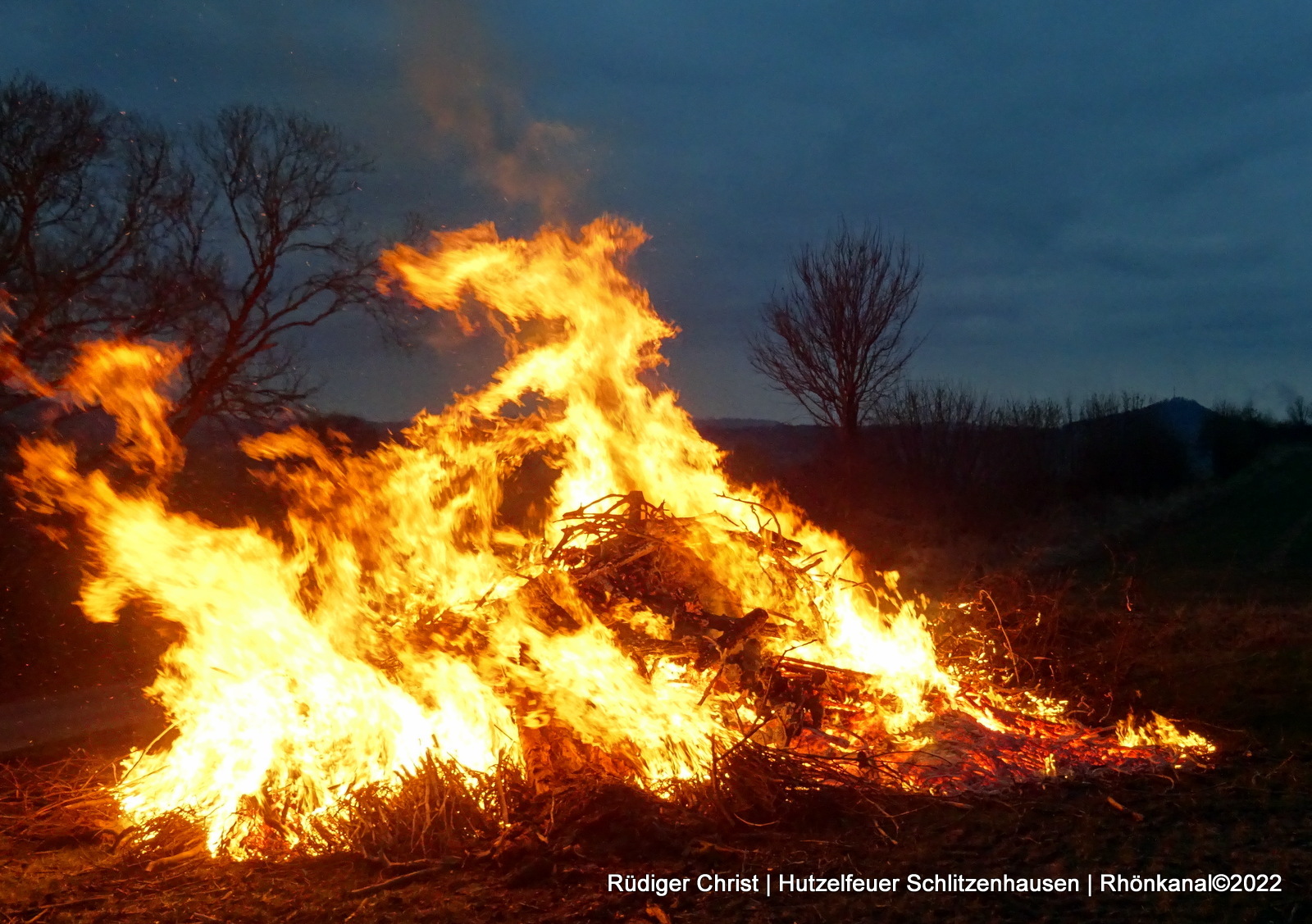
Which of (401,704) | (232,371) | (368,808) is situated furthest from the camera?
(232,371)

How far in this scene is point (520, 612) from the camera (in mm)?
6016

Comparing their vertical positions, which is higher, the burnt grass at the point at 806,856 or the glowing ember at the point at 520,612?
the glowing ember at the point at 520,612

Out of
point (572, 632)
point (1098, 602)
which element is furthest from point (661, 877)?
point (1098, 602)

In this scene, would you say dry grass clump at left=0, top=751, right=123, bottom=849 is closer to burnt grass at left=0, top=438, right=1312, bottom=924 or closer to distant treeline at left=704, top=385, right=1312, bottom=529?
burnt grass at left=0, top=438, right=1312, bottom=924

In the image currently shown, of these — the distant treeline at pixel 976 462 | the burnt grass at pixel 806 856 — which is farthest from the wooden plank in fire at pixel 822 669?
the distant treeline at pixel 976 462

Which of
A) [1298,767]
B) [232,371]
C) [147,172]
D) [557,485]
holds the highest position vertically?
[147,172]

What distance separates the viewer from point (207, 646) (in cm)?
608

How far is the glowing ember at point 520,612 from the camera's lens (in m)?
5.48

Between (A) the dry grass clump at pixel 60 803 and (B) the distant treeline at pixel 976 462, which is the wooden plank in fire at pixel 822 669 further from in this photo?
(B) the distant treeline at pixel 976 462

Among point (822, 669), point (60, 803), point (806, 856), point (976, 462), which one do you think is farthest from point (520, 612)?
point (976, 462)

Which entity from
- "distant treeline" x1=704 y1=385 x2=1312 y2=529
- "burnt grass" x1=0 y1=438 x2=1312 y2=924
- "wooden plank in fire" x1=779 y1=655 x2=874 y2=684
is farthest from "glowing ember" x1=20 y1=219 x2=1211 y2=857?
"distant treeline" x1=704 y1=385 x2=1312 y2=529

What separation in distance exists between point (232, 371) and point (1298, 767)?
14970 mm

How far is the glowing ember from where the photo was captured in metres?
5.48

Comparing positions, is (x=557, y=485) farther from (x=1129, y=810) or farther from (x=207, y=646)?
(x=1129, y=810)
